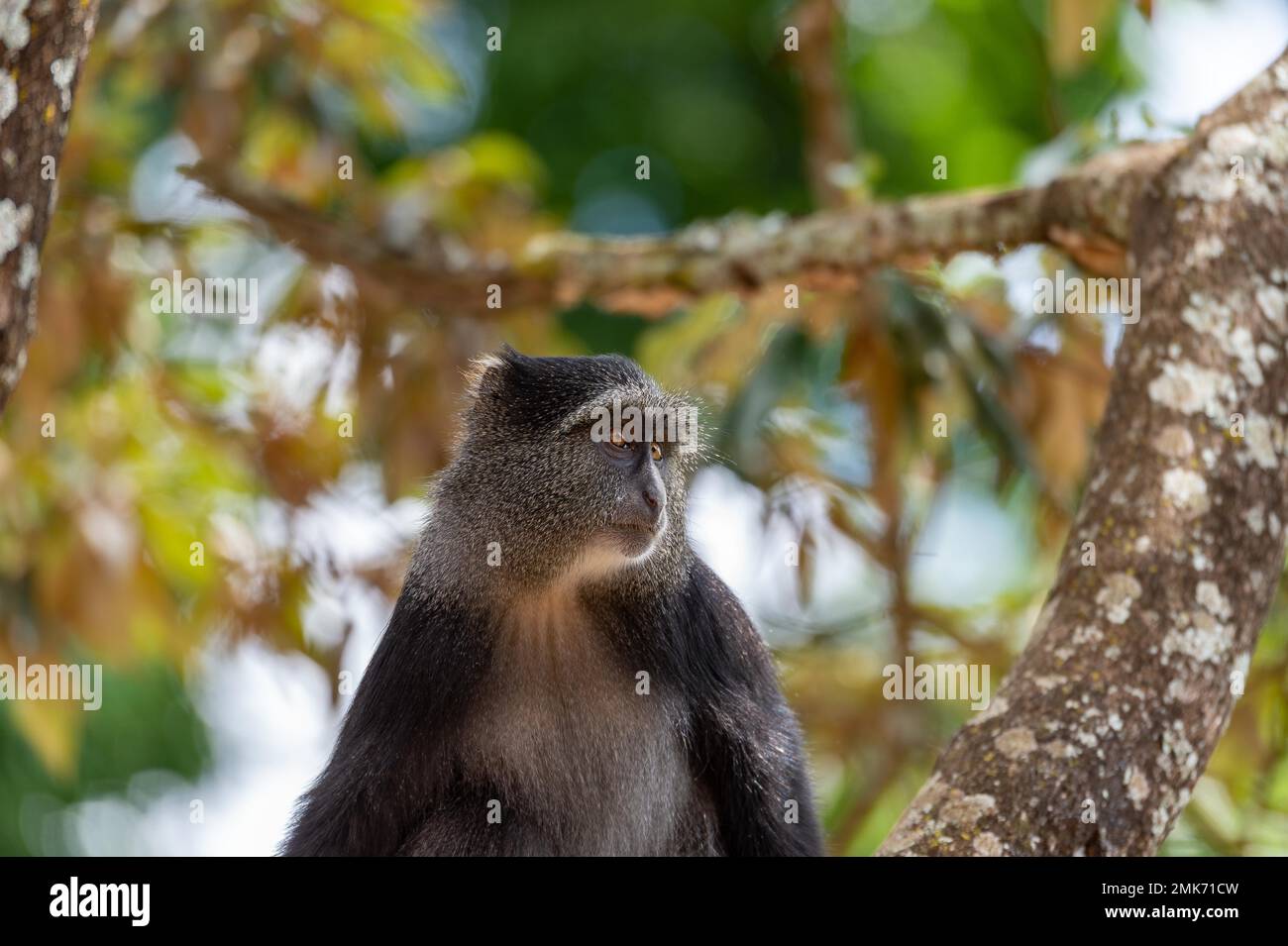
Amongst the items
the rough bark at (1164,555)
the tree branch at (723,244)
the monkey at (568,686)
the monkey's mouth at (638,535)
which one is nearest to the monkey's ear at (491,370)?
the monkey at (568,686)

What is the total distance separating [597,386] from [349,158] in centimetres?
403

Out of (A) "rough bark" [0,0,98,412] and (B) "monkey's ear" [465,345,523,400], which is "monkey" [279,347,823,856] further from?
(A) "rough bark" [0,0,98,412]

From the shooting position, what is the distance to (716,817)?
20.1 ft

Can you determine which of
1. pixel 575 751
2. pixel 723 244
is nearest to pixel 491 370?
pixel 575 751

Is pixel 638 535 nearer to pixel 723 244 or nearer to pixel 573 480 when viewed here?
pixel 573 480

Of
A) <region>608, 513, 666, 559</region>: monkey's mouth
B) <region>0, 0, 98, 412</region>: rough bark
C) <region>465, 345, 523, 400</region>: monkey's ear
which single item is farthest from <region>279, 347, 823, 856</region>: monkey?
<region>0, 0, 98, 412</region>: rough bark

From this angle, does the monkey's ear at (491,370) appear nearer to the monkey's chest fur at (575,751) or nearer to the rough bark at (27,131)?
the monkey's chest fur at (575,751)

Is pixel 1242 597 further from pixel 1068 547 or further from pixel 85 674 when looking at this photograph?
pixel 85 674

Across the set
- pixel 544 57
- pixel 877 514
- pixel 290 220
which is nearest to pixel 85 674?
pixel 290 220

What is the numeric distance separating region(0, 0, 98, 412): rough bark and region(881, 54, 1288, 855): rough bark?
3250mm

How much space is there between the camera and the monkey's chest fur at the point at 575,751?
5871mm

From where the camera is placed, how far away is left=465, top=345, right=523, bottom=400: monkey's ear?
6543 mm

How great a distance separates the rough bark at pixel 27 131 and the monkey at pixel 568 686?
2.18m

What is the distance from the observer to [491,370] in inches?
259
